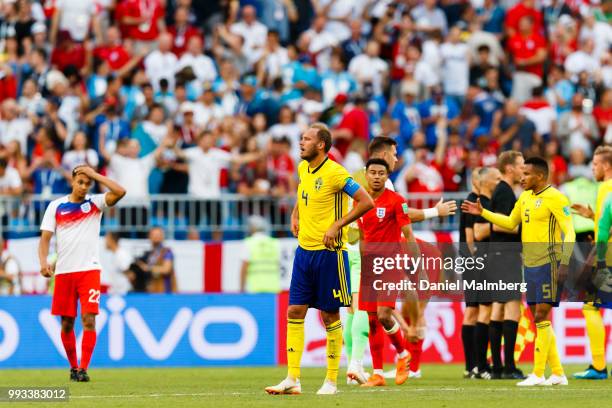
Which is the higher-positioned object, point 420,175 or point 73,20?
point 73,20

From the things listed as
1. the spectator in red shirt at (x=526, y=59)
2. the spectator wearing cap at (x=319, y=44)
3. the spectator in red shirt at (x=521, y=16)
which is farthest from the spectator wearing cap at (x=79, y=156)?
the spectator in red shirt at (x=521, y=16)

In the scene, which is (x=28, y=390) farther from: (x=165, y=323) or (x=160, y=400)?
(x=165, y=323)

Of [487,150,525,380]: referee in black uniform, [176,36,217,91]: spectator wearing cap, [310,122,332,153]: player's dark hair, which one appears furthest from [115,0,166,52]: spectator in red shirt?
[310,122,332,153]: player's dark hair

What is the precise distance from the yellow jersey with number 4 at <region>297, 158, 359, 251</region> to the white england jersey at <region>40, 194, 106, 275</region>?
354cm

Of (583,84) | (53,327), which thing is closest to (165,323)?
Answer: (53,327)

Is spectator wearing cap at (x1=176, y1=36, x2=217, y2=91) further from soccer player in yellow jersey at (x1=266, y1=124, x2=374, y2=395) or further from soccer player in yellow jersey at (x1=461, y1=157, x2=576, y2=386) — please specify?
soccer player in yellow jersey at (x1=266, y1=124, x2=374, y2=395)

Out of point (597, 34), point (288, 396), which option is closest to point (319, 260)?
point (288, 396)

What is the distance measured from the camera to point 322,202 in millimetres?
13625

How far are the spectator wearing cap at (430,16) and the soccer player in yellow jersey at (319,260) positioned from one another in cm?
1590

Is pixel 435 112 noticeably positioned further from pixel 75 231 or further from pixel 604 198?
pixel 75 231

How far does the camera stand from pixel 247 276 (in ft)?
75.3

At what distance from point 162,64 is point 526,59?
24.9 feet

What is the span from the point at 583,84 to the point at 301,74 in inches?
222

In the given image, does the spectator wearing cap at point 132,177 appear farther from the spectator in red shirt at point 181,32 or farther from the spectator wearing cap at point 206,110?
the spectator in red shirt at point 181,32
